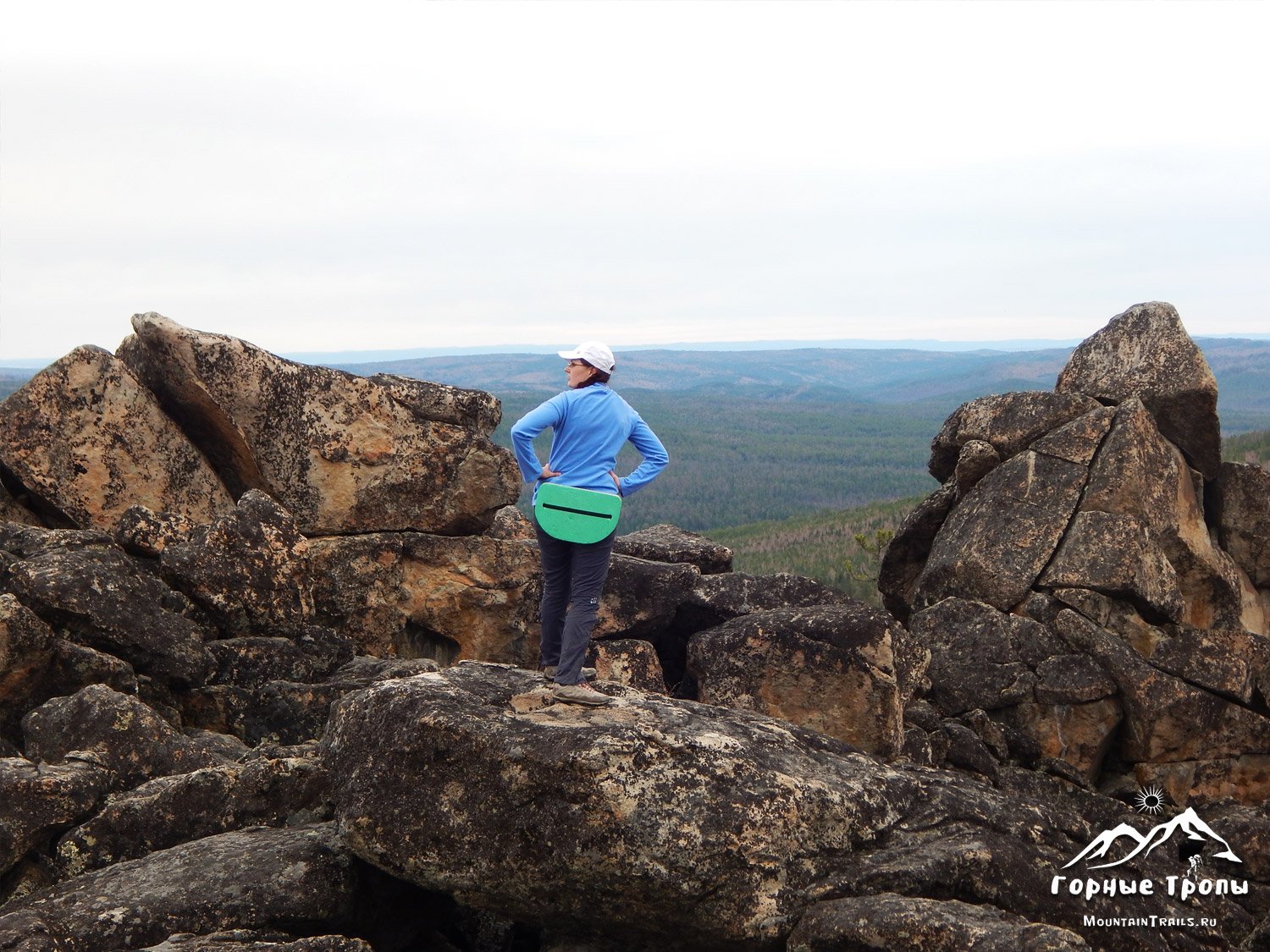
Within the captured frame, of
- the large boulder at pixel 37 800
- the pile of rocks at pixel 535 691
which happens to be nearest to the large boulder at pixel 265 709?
the pile of rocks at pixel 535 691

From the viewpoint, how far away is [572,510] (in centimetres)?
1281

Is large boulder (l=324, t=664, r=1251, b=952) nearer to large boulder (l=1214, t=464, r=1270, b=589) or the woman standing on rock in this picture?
the woman standing on rock

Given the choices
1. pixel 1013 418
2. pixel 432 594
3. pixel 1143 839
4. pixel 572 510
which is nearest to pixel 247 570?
pixel 432 594

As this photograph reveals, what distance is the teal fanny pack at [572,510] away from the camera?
41.9 feet

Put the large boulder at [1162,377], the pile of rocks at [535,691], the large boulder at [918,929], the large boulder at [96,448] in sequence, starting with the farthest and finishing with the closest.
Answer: the large boulder at [1162,377] < the large boulder at [96,448] < the pile of rocks at [535,691] < the large boulder at [918,929]

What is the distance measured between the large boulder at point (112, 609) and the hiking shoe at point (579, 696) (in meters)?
6.42

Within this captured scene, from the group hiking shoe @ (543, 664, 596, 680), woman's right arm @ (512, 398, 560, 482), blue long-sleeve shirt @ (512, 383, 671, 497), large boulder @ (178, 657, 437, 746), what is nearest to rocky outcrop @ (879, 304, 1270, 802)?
hiking shoe @ (543, 664, 596, 680)

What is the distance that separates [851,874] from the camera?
10.7 meters

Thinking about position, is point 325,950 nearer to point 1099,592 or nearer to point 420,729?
point 420,729

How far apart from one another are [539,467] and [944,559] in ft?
53.3

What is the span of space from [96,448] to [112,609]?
5.25 metres

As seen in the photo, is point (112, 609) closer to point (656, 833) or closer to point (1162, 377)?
point (656, 833)

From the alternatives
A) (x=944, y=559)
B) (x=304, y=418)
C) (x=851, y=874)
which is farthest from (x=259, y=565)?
(x=944, y=559)

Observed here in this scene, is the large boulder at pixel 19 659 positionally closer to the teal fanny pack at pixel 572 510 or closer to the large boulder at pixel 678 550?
the teal fanny pack at pixel 572 510
